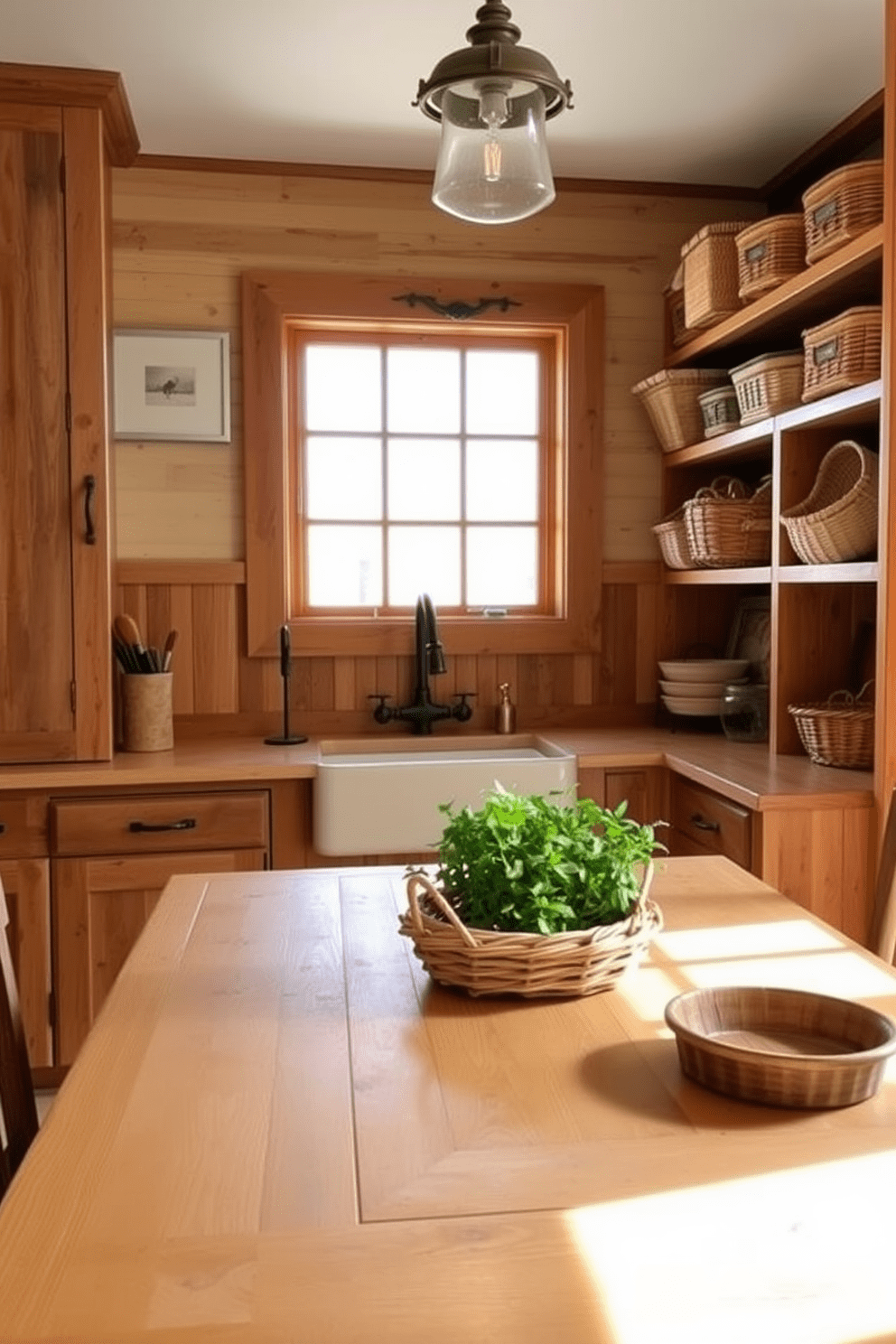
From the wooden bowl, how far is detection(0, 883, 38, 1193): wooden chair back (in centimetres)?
77

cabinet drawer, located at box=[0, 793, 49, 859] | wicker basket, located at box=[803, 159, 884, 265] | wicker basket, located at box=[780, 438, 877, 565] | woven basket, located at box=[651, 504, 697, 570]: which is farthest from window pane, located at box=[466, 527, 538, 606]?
cabinet drawer, located at box=[0, 793, 49, 859]

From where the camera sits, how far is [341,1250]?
0.79 meters

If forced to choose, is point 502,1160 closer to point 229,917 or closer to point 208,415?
point 229,917

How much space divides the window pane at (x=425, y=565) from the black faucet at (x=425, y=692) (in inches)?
7.1

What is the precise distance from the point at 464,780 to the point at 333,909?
3.78 feet

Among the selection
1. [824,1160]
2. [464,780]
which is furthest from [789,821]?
[824,1160]

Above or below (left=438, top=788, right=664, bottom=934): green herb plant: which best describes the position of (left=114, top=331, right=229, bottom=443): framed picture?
above

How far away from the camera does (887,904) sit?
1637 mm

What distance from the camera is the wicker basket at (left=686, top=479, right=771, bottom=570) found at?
3055 millimetres

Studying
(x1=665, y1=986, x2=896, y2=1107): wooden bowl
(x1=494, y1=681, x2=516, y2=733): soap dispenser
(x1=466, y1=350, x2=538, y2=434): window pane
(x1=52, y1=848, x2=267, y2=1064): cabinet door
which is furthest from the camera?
(x1=466, y1=350, x2=538, y2=434): window pane

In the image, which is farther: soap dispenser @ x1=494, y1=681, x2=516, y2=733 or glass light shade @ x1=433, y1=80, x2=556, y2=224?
soap dispenser @ x1=494, y1=681, x2=516, y2=733

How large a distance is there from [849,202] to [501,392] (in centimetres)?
132

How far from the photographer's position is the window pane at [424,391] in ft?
11.4

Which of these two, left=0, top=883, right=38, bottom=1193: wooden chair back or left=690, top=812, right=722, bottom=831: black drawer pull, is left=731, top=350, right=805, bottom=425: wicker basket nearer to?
left=690, top=812, right=722, bottom=831: black drawer pull
